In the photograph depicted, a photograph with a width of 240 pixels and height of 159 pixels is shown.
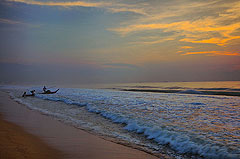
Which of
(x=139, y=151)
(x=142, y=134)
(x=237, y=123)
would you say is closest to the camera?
(x=139, y=151)

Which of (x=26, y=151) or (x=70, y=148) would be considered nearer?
(x=26, y=151)

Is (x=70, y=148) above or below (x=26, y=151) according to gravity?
below

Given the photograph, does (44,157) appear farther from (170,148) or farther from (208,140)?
(208,140)

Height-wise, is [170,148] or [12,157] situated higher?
[12,157]

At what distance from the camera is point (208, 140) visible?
230 inches

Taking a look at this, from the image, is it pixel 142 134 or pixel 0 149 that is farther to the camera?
pixel 142 134

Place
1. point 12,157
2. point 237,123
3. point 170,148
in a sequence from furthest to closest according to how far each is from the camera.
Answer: point 237,123, point 170,148, point 12,157

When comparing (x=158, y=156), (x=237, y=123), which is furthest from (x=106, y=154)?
(x=237, y=123)

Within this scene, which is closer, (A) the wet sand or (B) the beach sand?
(A) the wet sand

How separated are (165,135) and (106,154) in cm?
272

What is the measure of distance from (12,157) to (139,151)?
10.7ft

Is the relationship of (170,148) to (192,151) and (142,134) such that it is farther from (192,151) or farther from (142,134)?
(142,134)

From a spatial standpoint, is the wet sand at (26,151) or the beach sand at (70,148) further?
the beach sand at (70,148)

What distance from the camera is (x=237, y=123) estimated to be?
8422 mm
